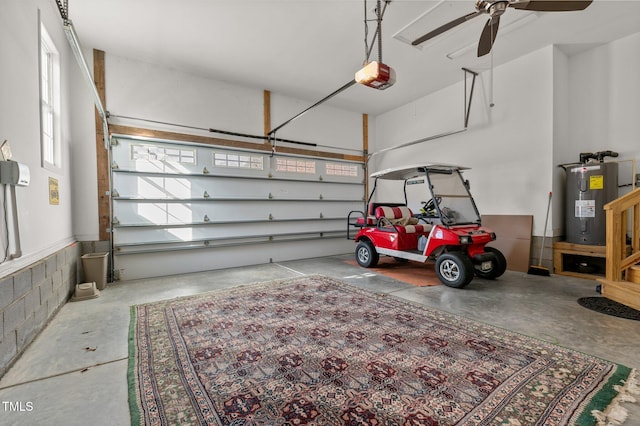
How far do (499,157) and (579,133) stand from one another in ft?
4.08

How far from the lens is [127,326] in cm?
284

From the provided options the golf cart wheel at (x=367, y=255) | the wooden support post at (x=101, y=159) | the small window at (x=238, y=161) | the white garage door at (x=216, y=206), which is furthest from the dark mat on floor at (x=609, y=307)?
the wooden support post at (x=101, y=159)

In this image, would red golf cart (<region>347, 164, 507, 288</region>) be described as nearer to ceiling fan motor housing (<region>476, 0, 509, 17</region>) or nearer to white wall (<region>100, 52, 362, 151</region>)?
ceiling fan motor housing (<region>476, 0, 509, 17</region>)

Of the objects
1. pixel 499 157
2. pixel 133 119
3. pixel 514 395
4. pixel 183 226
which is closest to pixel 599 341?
pixel 514 395

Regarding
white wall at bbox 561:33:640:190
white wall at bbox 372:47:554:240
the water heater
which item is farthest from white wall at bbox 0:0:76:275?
white wall at bbox 561:33:640:190

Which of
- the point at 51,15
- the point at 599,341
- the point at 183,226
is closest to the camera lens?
the point at 599,341

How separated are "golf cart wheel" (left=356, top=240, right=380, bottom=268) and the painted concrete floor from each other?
1.47 feet

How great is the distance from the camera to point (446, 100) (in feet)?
20.6

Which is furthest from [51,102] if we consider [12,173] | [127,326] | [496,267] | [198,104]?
[496,267]

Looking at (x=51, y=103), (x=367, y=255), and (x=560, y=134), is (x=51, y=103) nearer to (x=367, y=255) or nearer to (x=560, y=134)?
(x=367, y=255)

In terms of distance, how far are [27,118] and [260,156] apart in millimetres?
3920

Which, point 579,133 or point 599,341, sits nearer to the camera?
point 599,341

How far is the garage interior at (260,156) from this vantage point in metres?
2.40

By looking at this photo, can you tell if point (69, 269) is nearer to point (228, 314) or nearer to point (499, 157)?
point (228, 314)
